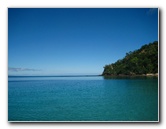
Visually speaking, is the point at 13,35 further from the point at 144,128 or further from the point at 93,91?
the point at 144,128

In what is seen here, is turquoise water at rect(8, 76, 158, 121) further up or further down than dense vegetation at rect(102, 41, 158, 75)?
further down

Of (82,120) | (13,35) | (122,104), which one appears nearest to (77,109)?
(82,120)

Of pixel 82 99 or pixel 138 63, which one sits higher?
pixel 138 63

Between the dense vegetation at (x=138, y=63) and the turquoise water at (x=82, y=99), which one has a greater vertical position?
the dense vegetation at (x=138, y=63)
